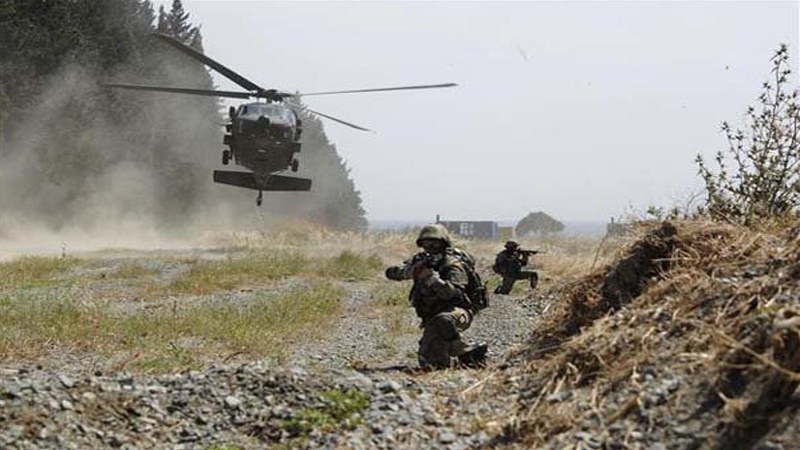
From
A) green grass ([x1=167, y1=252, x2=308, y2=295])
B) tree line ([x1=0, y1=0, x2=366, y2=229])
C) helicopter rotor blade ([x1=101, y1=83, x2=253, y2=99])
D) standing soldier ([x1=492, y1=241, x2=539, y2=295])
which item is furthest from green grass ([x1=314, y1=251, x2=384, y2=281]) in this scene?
tree line ([x1=0, y1=0, x2=366, y2=229])

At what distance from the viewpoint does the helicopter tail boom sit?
22.4 m

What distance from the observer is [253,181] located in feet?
73.6

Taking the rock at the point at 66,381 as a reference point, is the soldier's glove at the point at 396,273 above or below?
above

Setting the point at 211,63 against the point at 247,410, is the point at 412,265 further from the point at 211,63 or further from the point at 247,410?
the point at 211,63

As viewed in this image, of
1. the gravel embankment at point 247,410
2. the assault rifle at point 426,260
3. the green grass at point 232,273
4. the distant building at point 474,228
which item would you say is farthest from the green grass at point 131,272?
the distant building at point 474,228

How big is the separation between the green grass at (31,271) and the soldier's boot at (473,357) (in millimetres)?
11749

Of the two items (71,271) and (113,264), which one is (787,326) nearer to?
(71,271)

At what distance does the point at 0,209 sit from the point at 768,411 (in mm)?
40172

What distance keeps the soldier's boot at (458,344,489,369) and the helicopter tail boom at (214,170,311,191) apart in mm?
15892

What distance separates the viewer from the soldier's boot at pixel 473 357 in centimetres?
706

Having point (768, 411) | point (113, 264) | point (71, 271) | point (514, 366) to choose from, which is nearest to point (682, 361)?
point (768, 411)

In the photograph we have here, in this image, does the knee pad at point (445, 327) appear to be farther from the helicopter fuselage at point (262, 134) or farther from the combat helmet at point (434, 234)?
the helicopter fuselage at point (262, 134)

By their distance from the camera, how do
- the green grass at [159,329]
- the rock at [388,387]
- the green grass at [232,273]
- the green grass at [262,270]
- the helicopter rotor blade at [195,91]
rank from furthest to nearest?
the helicopter rotor blade at [195,91], the green grass at [262,270], the green grass at [232,273], the green grass at [159,329], the rock at [388,387]

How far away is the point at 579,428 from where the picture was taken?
160 inches
